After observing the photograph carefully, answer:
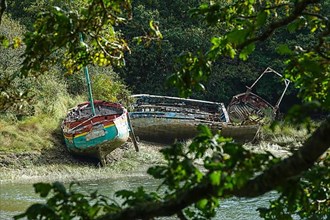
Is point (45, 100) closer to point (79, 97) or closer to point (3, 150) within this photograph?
point (79, 97)

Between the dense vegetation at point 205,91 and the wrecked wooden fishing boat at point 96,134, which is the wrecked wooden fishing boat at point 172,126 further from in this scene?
the dense vegetation at point 205,91

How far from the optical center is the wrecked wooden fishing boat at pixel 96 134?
53.4 feet

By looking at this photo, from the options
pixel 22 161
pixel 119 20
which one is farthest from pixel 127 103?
pixel 119 20

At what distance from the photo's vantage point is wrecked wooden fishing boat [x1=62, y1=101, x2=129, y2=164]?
16266 millimetres

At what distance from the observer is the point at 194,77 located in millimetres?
3100

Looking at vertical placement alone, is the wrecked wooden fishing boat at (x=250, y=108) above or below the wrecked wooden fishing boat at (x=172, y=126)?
below

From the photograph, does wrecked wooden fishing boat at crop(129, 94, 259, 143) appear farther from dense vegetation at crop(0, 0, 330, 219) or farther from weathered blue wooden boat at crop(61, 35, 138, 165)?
dense vegetation at crop(0, 0, 330, 219)

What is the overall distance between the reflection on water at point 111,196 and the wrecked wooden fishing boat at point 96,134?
69.1 inches

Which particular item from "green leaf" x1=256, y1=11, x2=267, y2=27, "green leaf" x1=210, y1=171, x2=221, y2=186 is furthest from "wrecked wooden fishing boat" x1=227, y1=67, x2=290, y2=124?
"green leaf" x1=210, y1=171, x2=221, y2=186

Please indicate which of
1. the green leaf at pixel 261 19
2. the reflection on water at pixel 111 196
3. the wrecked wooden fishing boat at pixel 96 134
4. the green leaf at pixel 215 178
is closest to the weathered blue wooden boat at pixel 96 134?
the wrecked wooden fishing boat at pixel 96 134

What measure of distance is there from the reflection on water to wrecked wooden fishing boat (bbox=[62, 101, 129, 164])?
1755mm

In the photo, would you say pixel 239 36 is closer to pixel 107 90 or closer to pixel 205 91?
pixel 205 91

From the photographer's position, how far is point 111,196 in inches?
488

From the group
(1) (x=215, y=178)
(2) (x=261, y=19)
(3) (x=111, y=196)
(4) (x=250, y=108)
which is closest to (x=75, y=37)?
(2) (x=261, y=19)
